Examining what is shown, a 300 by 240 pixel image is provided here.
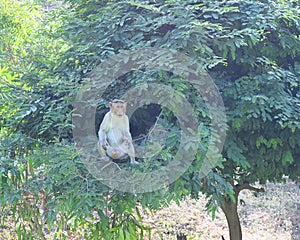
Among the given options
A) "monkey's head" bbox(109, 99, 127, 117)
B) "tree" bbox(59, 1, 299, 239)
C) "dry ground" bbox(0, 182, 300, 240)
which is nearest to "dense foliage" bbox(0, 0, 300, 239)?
"tree" bbox(59, 1, 299, 239)

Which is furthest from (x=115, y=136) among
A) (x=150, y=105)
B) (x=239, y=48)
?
(x=239, y=48)

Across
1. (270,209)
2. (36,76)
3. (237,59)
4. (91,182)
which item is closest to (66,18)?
A: (36,76)

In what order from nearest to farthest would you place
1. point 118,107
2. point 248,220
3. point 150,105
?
1. point 118,107
2. point 150,105
3. point 248,220

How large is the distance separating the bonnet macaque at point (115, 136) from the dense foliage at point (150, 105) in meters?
0.11

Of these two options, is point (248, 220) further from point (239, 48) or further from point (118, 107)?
point (118, 107)

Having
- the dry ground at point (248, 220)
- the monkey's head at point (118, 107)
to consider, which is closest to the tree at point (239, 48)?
the monkey's head at point (118, 107)

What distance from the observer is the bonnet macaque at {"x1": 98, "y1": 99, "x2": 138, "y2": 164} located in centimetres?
207

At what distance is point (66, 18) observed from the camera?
301cm

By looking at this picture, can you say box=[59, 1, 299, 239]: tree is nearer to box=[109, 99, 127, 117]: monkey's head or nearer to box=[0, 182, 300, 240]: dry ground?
box=[109, 99, 127, 117]: monkey's head

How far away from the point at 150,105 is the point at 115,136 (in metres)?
0.65

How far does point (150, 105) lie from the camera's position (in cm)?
269

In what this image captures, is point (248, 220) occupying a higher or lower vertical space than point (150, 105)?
lower

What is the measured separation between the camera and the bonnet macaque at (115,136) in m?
2.07

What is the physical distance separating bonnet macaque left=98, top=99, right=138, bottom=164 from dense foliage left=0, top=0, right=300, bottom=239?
0.11m
